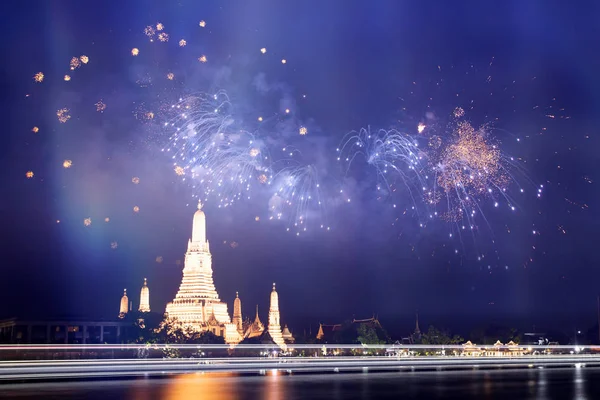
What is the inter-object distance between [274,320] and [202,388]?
9903 centimetres

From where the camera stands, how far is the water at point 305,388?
79.9 feet

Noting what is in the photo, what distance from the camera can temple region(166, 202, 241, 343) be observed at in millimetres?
109000

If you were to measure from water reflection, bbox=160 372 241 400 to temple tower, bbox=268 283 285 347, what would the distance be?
282ft

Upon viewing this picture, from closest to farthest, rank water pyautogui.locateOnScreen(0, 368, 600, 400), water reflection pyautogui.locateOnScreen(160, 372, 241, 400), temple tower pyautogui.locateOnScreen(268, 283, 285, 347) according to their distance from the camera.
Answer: water reflection pyautogui.locateOnScreen(160, 372, 241, 400) < water pyautogui.locateOnScreen(0, 368, 600, 400) < temple tower pyautogui.locateOnScreen(268, 283, 285, 347)

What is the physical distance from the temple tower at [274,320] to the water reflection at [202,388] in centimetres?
8588

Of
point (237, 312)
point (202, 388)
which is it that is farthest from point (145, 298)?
point (202, 388)

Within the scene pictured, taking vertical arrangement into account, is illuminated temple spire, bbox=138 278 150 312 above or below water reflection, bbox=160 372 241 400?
above

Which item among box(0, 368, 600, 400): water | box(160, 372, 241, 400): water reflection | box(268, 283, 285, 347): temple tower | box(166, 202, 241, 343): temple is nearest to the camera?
box(160, 372, 241, 400): water reflection

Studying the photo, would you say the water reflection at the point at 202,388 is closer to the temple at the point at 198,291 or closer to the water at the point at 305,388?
the water at the point at 305,388

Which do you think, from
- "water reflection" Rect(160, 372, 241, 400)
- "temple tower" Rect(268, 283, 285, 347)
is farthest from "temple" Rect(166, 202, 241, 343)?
"water reflection" Rect(160, 372, 241, 400)

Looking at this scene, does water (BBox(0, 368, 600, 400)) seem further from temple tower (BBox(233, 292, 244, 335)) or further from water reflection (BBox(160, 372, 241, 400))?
temple tower (BBox(233, 292, 244, 335))

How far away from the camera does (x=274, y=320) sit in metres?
125

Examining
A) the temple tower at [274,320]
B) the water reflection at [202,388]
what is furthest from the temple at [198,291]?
the water reflection at [202,388]

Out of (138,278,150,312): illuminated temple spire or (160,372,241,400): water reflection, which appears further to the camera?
(138,278,150,312): illuminated temple spire
